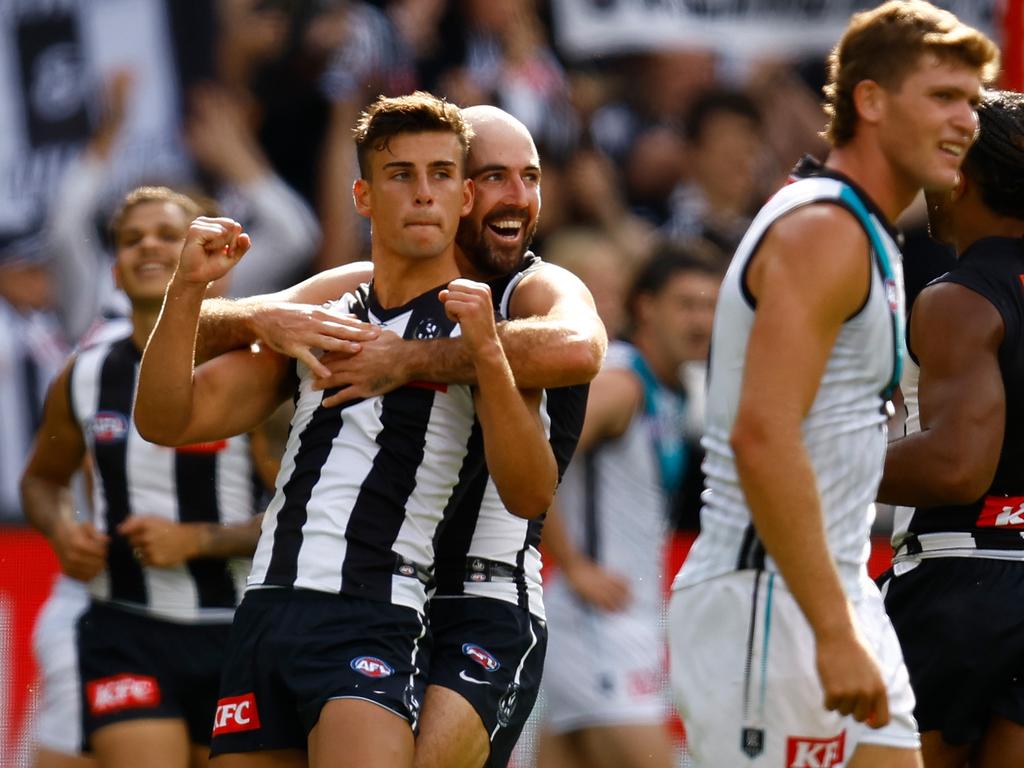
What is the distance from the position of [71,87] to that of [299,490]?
5972mm

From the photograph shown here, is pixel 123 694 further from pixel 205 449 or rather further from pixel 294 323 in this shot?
pixel 294 323

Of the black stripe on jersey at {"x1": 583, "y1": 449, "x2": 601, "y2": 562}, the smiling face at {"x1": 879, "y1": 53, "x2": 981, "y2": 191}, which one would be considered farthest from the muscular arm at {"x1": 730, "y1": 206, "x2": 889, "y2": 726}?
the black stripe on jersey at {"x1": 583, "y1": 449, "x2": 601, "y2": 562}

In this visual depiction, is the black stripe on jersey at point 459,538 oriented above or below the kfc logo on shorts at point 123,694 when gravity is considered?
above

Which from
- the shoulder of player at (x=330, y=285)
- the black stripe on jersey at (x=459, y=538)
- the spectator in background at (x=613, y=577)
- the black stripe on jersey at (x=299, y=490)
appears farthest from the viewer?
the spectator in background at (x=613, y=577)

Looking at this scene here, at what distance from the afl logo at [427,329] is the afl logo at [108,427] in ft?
6.81

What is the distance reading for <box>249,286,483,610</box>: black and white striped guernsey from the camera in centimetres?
439

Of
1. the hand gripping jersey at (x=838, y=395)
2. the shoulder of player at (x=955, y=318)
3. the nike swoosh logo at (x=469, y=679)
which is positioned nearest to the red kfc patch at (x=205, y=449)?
the nike swoosh logo at (x=469, y=679)

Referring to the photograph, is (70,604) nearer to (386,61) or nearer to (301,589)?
(301,589)

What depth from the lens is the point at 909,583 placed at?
4.73 metres

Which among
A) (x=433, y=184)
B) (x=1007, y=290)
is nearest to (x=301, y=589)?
(x=433, y=184)

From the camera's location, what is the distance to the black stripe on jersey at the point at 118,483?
6.27 meters

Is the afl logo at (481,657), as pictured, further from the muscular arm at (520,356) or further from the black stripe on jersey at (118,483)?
the black stripe on jersey at (118,483)

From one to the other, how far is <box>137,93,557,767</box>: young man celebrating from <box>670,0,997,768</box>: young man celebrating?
711 millimetres

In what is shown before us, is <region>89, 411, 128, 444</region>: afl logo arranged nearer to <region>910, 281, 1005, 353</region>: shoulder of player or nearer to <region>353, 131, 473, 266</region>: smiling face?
<region>353, 131, 473, 266</region>: smiling face
